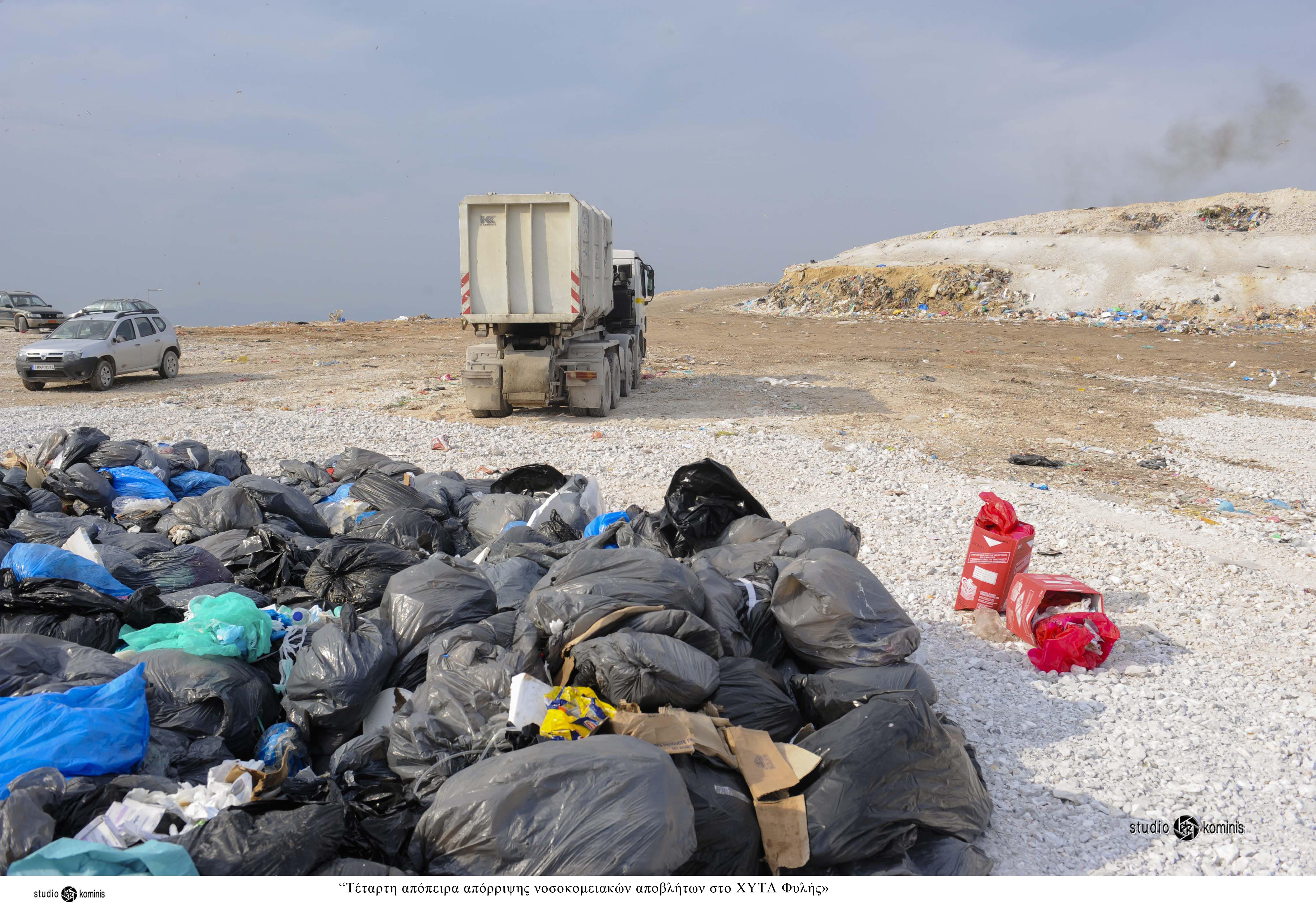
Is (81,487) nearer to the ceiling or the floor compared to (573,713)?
nearer to the ceiling

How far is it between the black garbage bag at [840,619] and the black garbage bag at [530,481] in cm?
294

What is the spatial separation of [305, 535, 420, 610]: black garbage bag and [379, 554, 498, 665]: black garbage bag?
0.76ft

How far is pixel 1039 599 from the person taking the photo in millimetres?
3969

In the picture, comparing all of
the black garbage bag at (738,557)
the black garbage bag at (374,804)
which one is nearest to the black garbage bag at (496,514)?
the black garbage bag at (738,557)

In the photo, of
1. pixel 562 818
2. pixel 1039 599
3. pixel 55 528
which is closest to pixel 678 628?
pixel 562 818

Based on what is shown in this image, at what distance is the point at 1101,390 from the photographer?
1296 centimetres

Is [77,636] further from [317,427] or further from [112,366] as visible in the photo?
[112,366]

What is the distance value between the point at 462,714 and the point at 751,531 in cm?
213

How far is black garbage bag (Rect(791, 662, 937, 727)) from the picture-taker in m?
2.77

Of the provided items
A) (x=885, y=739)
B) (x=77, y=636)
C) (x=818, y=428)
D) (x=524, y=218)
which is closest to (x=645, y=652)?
(x=885, y=739)

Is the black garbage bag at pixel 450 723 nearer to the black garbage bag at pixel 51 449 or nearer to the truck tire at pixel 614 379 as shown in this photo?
the black garbage bag at pixel 51 449

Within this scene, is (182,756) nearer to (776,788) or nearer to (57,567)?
(57,567)

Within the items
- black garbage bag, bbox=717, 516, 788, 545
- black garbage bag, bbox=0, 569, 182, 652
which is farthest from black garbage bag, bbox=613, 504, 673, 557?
black garbage bag, bbox=0, 569, 182, 652

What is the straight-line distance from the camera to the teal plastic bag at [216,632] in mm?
2801
